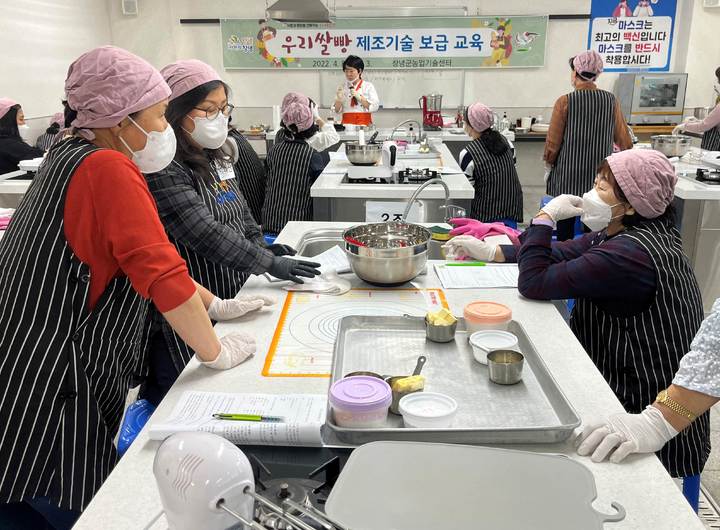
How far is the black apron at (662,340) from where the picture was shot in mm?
1667

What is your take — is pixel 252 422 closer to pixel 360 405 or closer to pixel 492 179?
pixel 360 405

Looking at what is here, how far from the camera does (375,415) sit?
3.80 ft

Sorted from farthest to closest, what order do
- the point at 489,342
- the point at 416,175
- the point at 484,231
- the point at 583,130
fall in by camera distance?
1. the point at 583,130
2. the point at 416,175
3. the point at 484,231
4. the point at 489,342

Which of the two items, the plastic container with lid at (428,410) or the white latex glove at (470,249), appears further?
the white latex glove at (470,249)

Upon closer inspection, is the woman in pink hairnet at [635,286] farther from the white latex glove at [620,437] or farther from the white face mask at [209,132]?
the white face mask at [209,132]

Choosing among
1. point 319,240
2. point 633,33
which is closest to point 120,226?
point 319,240

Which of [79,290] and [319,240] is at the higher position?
[79,290]

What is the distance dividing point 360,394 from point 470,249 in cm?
120

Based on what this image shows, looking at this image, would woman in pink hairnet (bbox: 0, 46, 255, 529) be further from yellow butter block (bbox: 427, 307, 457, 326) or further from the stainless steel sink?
the stainless steel sink

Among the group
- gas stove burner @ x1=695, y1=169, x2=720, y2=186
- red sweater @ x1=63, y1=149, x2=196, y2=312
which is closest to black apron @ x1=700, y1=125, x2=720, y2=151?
gas stove burner @ x1=695, y1=169, x2=720, y2=186

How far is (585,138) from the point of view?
4422 millimetres

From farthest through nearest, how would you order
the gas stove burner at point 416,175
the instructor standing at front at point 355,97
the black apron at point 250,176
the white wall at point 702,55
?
the white wall at point 702,55 → the instructor standing at front at point 355,97 → the black apron at point 250,176 → the gas stove burner at point 416,175

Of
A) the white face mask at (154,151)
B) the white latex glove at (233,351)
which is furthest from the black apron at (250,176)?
the white latex glove at (233,351)

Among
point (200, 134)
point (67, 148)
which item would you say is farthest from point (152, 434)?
point (200, 134)
